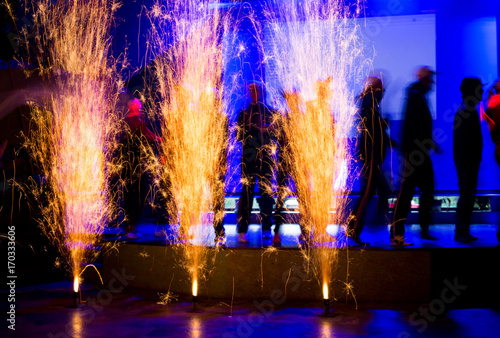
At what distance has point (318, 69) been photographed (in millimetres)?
4793

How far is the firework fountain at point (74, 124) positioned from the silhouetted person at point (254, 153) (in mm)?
1582

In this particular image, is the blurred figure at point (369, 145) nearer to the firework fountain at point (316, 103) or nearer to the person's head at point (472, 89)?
the firework fountain at point (316, 103)

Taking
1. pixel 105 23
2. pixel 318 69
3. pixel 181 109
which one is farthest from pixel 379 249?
pixel 105 23

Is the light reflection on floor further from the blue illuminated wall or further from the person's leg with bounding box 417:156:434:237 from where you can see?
the blue illuminated wall

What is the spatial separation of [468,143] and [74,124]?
14.4ft

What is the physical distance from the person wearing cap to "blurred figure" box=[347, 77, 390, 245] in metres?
0.85

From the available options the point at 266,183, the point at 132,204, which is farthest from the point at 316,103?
the point at 132,204

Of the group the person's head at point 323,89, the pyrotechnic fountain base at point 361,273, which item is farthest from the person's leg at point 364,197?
the person's head at point 323,89

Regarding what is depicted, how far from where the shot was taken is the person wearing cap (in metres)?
4.50

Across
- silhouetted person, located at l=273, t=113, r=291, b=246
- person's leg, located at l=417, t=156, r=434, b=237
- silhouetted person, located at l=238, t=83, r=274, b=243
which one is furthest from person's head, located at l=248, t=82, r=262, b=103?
person's leg, located at l=417, t=156, r=434, b=237

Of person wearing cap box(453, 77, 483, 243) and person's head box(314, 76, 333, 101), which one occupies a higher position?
person's head box(314, 76, 333, 101)

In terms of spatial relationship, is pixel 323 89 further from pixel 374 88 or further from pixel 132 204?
pixel 132 204

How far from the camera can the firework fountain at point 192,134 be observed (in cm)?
437

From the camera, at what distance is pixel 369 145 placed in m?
4.41
